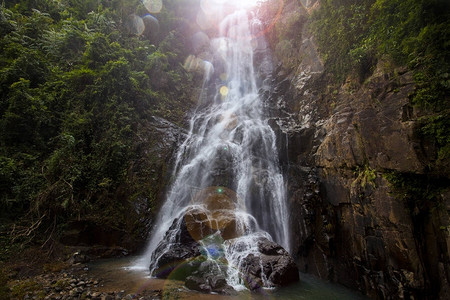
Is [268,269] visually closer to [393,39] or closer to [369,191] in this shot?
[369,191]

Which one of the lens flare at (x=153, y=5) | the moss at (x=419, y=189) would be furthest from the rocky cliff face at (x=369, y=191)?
the lens flare at (x=153, y=5)

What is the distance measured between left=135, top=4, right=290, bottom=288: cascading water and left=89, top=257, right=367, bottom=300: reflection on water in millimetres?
708

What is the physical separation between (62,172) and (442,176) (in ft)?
45.2

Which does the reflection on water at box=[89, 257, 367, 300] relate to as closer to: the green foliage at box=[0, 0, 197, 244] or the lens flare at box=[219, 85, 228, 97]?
the green foliage at box=[0, 0, 197, 244]

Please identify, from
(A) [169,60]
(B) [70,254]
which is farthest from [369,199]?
(A) [169,60]

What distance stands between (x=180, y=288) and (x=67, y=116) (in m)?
10.7

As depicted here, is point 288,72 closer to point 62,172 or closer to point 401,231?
point 401,231

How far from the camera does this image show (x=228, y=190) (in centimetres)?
1183

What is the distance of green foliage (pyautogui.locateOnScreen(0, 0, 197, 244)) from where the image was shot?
9.61 meters

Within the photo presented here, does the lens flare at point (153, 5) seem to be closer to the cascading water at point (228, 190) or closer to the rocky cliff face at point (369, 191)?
the cascading water at point (228, 190)

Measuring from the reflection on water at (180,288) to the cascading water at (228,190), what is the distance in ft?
2.32

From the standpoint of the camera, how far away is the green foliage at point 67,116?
9.61 meters

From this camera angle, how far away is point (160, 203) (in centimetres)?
1178

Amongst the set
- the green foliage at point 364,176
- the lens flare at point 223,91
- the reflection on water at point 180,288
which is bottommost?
the reflection on water at point 180,288
